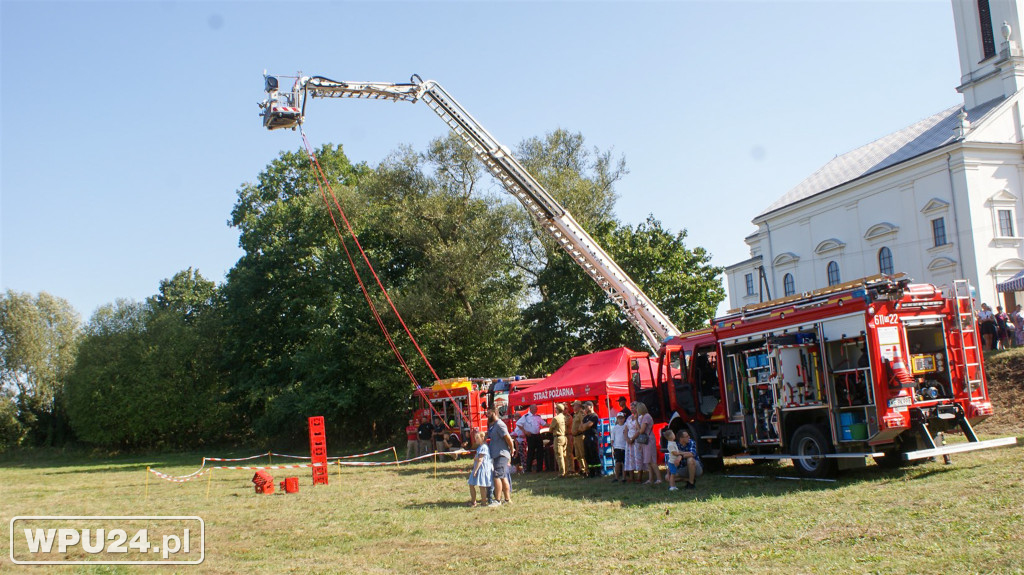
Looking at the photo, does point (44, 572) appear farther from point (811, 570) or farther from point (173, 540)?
point (811, 570)

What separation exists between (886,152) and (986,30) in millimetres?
7833

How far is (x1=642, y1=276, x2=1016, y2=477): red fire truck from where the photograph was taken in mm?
12297

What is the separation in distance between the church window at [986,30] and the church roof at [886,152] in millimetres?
2867

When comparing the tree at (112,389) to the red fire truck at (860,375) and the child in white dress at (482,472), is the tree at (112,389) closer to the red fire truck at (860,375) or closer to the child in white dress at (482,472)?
the child in white dress at (482,472)

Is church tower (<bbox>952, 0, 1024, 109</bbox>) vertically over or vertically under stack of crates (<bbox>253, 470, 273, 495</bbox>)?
over

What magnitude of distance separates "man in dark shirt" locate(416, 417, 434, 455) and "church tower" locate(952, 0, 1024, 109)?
35.1m

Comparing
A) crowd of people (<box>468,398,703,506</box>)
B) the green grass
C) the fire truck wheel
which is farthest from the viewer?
crowd of people (<box>468,398,703,506</box>)

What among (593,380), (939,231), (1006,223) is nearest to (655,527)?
(593,380)

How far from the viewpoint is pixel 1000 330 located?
2334 centimetres

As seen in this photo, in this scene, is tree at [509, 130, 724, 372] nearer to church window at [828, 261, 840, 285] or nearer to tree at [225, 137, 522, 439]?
tree at [225, 137, 522, 439]

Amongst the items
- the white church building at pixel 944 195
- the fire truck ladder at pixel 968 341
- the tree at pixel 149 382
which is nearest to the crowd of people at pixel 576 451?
the fire truck ladder at pixel 968 341

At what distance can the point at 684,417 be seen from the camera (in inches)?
650

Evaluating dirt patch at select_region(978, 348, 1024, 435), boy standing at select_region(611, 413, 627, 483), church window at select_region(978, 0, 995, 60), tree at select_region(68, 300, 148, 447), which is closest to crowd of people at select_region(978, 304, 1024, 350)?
dirt patch at select_region(978, 348, 1024, 435)

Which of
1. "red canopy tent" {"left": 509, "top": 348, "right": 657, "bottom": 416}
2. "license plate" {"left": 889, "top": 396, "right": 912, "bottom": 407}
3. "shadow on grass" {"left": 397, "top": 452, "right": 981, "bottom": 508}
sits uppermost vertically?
"red canopy tent" {"left": 509, "top": 348, "right": 657, "bottom": 416}
